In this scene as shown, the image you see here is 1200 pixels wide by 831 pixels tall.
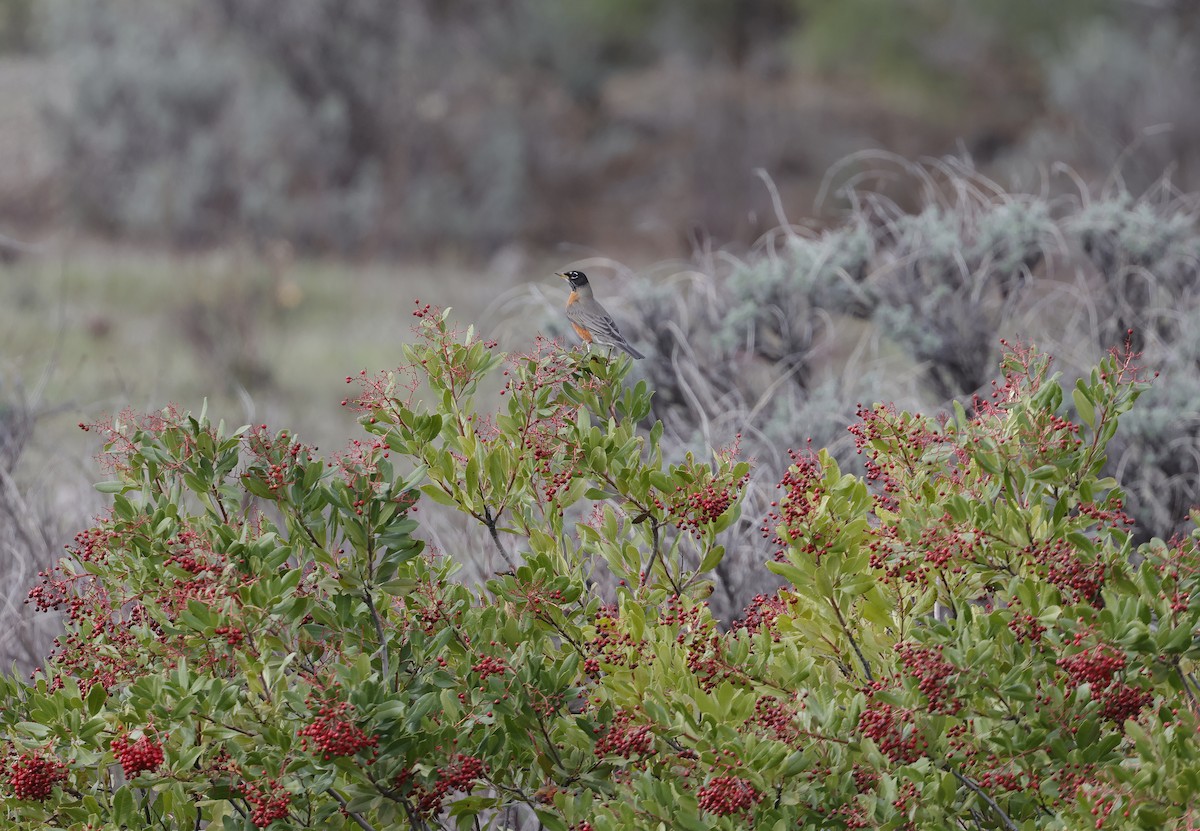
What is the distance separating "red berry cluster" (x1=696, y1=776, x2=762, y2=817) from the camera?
1.79 m

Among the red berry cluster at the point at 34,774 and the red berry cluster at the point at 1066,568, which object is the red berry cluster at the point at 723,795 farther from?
the red berry cluster at the point at 34,774

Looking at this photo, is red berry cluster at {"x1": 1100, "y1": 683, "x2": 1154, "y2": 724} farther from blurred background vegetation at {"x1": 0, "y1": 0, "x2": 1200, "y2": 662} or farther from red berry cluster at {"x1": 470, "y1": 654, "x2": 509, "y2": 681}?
blurred background vegetation at {"x1": 0, "y1": 0, "x2": 1200, "y2": 662}

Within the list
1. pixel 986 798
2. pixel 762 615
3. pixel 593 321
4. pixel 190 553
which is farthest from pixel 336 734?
pixel 593 321

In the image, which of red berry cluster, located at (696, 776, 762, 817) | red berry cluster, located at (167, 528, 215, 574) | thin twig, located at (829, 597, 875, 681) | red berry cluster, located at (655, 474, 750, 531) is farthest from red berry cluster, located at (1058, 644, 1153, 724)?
red berry cluster, located at (167, 528, 215, 574)

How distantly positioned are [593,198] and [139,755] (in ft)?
57.4

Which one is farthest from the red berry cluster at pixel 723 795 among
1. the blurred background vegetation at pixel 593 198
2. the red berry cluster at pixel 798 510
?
the blurred background vegetation at pixel 593 198

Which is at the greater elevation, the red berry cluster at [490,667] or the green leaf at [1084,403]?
the green leaf at [1084,403]

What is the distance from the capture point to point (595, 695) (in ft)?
6.82

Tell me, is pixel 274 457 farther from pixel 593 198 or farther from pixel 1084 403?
pixel 593 198

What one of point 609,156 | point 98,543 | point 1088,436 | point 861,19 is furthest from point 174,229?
Answer: point 98,543

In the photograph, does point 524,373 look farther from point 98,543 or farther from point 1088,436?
point 1088,436

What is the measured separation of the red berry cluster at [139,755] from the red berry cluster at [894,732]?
1016 mm

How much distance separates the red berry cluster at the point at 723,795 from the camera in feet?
5.86

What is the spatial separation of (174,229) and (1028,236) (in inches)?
499
